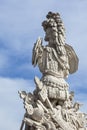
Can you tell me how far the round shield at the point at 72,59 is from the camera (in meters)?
20.2

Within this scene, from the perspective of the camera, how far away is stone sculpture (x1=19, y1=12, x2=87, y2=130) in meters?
18.2

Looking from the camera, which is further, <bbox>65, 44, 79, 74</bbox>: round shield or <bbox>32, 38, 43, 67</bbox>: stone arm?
<bbox>65, 44, 79, 74</bbox>: round shield

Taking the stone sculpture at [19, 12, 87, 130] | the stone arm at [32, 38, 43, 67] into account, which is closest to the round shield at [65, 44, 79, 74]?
the stone sculpture at [19, 12, 87, 130]

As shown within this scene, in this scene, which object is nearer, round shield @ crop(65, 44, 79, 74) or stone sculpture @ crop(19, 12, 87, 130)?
stone sculpture @ crop(19, 12, 87, 130)

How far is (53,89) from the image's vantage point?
747 inches

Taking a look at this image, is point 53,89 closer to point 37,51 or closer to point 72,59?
point 37,51

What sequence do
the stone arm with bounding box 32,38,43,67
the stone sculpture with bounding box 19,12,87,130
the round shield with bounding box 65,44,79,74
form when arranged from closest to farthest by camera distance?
the stone sculpture with bounding box 19,12,87,130 → the stone arm with bounding box 32,38,43,67 → the round shield with bounding box 65,44,79,74

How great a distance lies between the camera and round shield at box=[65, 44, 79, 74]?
66.3ft

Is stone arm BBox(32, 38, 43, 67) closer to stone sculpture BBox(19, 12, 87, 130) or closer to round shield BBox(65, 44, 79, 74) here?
stone sculpture BBox(19, 12, 87, 130)

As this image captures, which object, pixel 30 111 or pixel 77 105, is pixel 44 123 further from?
pixel 77 105

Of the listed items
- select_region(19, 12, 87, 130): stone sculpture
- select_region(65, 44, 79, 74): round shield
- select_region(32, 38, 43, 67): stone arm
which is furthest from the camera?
select_region(65, 44, 79, 74): round shield

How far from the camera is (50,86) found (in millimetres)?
19000

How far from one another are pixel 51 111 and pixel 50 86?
93 centimetres

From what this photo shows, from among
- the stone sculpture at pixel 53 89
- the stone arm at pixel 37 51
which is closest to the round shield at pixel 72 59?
the stone sculpture at pixel 53 89
